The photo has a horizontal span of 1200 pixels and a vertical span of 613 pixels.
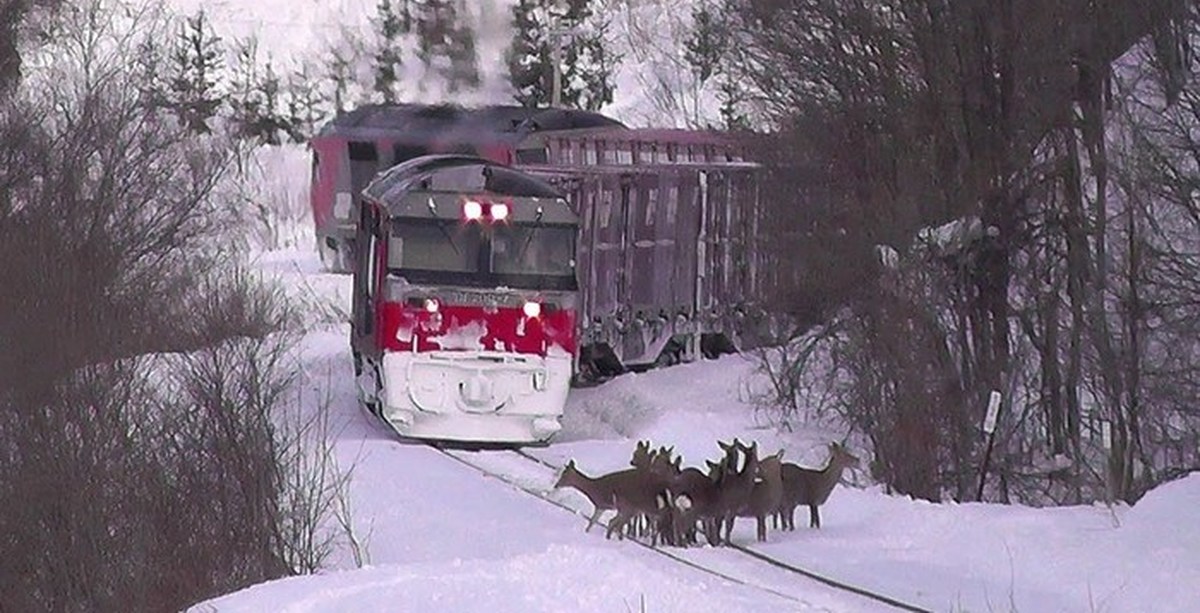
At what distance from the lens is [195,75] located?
1860 inches

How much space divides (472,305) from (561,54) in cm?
1874

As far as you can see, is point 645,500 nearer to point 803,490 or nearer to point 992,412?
point 803,490

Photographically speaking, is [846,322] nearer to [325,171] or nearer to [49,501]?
[49,501]

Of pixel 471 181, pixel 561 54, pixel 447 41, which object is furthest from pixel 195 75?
pixel 471 181

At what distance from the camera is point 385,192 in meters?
24.5

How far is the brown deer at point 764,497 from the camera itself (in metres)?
16.2

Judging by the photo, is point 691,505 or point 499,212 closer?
point 691,505

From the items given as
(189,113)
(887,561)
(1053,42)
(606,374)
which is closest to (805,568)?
(887,561)

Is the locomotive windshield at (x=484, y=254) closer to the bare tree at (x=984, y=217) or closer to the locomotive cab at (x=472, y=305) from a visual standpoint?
the locomotive cab at (x=472, y=305)

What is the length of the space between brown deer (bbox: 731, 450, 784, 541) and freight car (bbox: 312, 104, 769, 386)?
386 inches

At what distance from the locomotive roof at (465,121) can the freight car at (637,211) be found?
0.03 metres

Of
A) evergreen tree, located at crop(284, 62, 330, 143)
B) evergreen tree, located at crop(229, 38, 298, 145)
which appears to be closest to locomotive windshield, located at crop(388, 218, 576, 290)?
evergreen tree, located at crop(284, 62, 330, 143)

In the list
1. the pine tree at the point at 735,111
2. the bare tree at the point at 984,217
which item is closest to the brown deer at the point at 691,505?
the bare tree at the point at 984,217

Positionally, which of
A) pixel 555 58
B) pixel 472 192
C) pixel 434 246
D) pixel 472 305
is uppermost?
pixel 555 58
